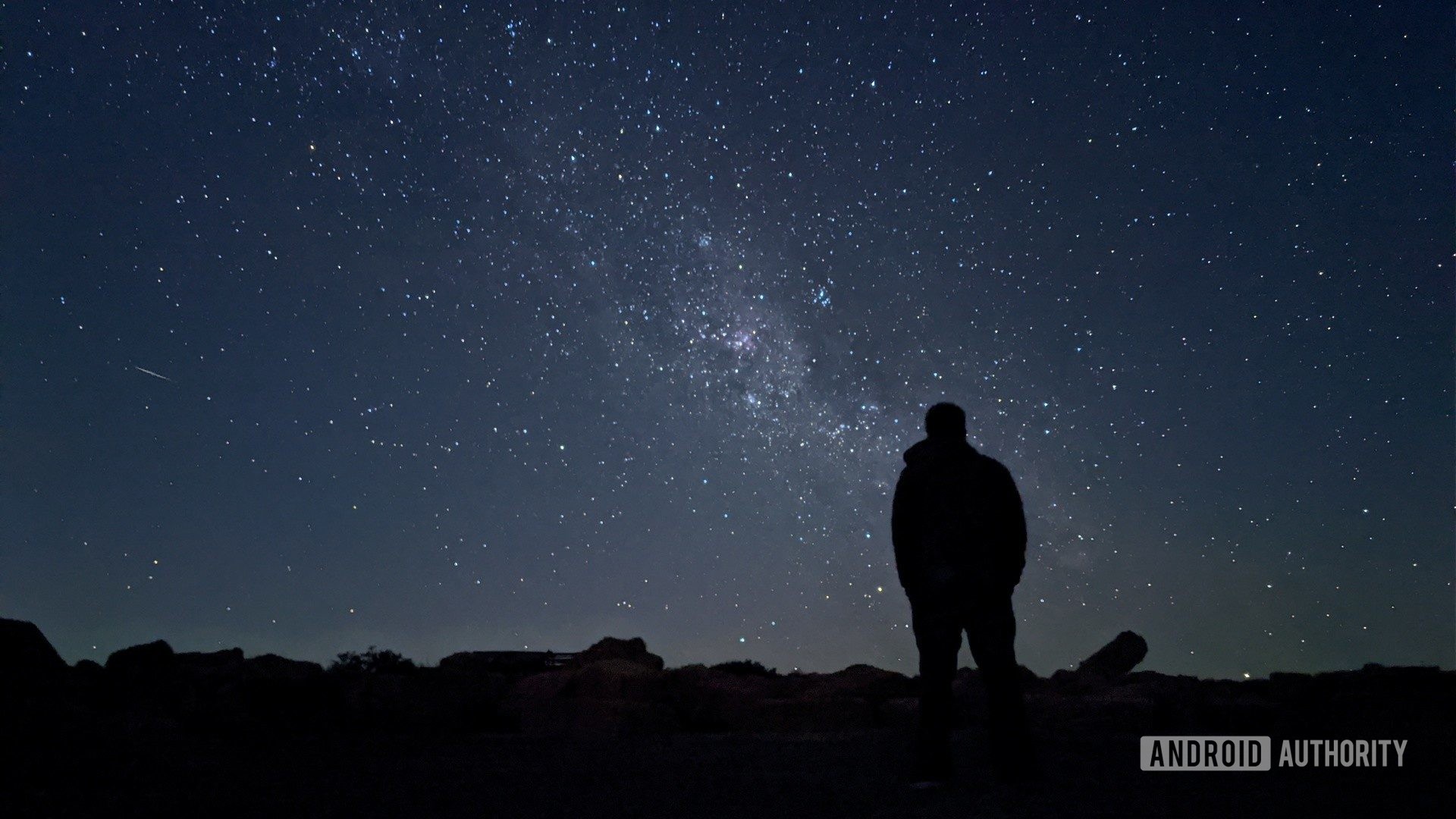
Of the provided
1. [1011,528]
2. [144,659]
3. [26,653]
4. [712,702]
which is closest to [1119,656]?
[712,702]

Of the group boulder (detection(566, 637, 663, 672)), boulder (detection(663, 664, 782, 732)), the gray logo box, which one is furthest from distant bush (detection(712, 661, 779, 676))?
the gray logo box

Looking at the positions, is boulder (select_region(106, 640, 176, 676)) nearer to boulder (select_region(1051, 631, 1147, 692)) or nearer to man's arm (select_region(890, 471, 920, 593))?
man's arm (select_region(890, 471, 920, 593))

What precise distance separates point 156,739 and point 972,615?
5176mm

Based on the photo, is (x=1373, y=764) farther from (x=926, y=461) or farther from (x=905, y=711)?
(x=905, y=711)

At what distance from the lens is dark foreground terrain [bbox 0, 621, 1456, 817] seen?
3287mm

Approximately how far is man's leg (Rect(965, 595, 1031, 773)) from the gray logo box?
99cm

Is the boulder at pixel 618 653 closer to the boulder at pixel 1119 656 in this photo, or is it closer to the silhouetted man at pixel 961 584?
the boulder at pixel 1119 656

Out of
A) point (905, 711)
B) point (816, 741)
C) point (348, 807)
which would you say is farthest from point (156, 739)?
point (905, 711)

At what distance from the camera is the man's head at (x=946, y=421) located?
407 centimetres

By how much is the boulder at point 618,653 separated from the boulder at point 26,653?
6.32m

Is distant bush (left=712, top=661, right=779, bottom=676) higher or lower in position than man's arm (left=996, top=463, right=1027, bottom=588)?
lower

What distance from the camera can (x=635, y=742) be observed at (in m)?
6.19

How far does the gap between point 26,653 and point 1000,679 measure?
1105cm

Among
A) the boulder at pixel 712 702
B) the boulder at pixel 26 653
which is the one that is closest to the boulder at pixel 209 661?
the boulder at pixel 26 653
